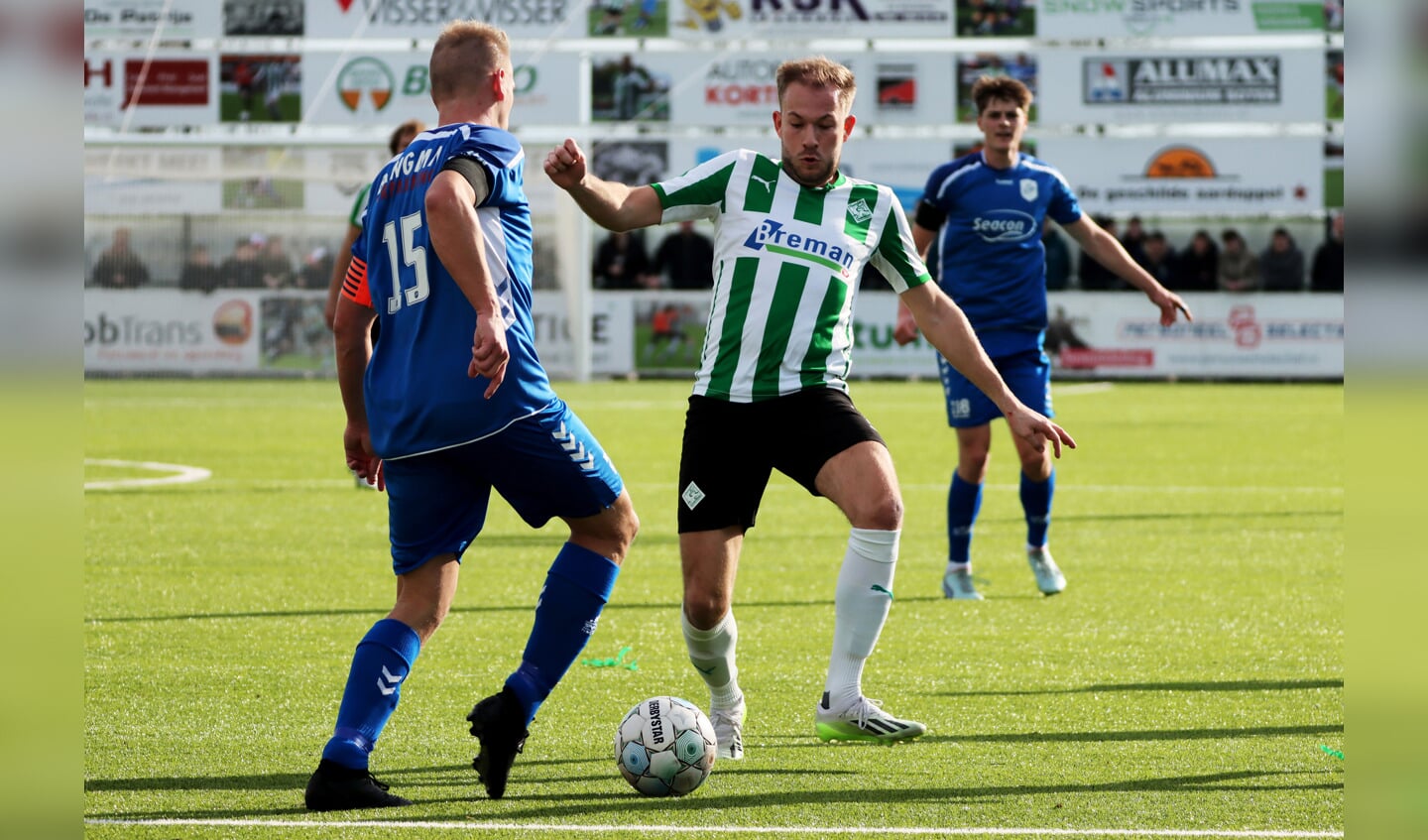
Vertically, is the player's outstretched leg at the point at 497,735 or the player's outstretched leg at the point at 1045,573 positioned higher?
the player's outstretched leg at the point at 497,735

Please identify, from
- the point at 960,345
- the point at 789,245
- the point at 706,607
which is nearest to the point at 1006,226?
the point at 960,345

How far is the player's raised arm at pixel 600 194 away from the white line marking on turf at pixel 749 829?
Result: 147 cm

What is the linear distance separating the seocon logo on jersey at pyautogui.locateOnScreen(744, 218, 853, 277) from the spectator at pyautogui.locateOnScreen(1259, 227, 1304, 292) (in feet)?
88.9

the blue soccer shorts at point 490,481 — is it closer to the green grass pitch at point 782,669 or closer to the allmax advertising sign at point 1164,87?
the green grass pitch at point 782,669

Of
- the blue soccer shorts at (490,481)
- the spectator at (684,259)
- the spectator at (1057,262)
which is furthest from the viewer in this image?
the spectator at (684,259)

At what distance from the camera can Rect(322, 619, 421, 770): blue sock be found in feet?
13.0

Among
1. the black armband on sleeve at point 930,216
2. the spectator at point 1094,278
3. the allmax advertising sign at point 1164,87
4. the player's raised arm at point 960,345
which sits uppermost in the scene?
the allmax advertising sign at point 1164,87

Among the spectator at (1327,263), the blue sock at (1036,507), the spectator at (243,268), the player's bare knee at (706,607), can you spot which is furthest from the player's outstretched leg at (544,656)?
the spectator at (1327,263)

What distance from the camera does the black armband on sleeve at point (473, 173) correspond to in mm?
3992

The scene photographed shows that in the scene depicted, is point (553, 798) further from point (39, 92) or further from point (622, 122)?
point (622, 122)

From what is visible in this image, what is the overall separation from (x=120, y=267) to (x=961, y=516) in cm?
2293

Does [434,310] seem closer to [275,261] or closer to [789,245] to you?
[789,245]

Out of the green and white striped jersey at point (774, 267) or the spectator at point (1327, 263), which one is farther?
the spectator at point (1327, 263)

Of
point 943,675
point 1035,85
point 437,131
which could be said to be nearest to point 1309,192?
point 1035,85
